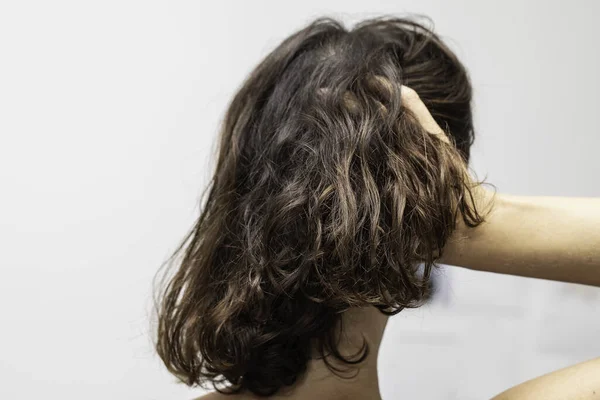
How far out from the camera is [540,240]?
0.69 metres

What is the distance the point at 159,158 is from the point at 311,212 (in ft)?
2.33

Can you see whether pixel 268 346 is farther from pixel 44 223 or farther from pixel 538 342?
pixel 538 342

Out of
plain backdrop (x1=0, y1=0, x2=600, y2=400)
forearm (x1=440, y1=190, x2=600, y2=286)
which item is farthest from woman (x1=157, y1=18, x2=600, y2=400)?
plain backdrop (x1=0, y1=0, x2=600, y2=400)

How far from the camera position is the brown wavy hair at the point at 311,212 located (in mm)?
717

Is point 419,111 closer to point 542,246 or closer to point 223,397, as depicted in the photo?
point 542,246

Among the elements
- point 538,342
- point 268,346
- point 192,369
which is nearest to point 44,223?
point 192,369

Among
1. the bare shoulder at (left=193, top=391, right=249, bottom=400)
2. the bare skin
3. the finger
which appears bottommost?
the bare shoulder at (left=193, top=391, right=249, bottom=400)

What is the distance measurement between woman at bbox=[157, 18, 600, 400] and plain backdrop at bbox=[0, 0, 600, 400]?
471mm

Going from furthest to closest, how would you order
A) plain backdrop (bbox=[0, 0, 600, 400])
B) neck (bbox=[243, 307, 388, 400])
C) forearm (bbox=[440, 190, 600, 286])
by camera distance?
1. plain backdrop (bbox=[0, 0, 600, 400])
2. neck (bbox=[243, 307, 388, 400])
3. forearm (bbox=[440, 190, 600, 286])

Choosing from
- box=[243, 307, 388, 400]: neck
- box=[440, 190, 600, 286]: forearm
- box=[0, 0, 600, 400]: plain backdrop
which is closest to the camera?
box=[440, 190, 600, 286]: forearm

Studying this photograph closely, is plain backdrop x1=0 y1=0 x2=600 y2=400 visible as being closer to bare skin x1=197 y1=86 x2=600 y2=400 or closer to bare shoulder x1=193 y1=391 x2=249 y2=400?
bare shoulder x1=193 y1=391 x2=249 y2=400

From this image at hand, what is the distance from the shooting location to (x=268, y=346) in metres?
0.82

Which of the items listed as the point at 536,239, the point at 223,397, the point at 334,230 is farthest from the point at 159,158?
the point at 536,239

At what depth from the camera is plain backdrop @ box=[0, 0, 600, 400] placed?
1.29 m
